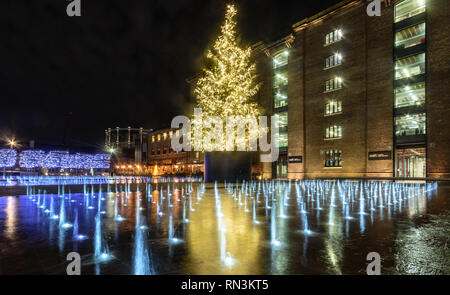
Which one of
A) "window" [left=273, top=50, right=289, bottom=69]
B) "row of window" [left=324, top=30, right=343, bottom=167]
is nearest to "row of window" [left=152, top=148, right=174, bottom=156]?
"window" [left=273, top=50, right=289, bottom=69]

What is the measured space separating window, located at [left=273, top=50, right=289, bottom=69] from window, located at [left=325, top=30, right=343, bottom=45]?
19.8 ft

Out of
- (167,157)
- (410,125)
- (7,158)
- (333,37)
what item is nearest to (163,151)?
(167,157)

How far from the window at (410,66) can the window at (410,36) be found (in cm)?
128

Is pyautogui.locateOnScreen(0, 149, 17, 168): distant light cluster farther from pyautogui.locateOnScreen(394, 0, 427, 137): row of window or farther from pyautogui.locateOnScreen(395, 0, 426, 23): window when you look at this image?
pyautogui.locateOnScreen(395, 0, 426, 23): window

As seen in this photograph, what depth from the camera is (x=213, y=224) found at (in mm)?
6336

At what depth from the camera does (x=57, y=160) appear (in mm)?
58906

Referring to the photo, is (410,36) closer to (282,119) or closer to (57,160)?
(282,119)

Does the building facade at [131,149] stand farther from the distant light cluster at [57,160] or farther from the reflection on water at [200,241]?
the reflection on water at [200,241]

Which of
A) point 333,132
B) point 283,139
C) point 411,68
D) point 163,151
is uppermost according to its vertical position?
point 411,68

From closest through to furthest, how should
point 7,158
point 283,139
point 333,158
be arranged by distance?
point 333,158, point 283,139, point 7,158

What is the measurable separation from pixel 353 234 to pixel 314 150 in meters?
30.5

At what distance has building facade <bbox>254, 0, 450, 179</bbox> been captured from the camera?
1005 inches

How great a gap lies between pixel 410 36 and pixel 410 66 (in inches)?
111
